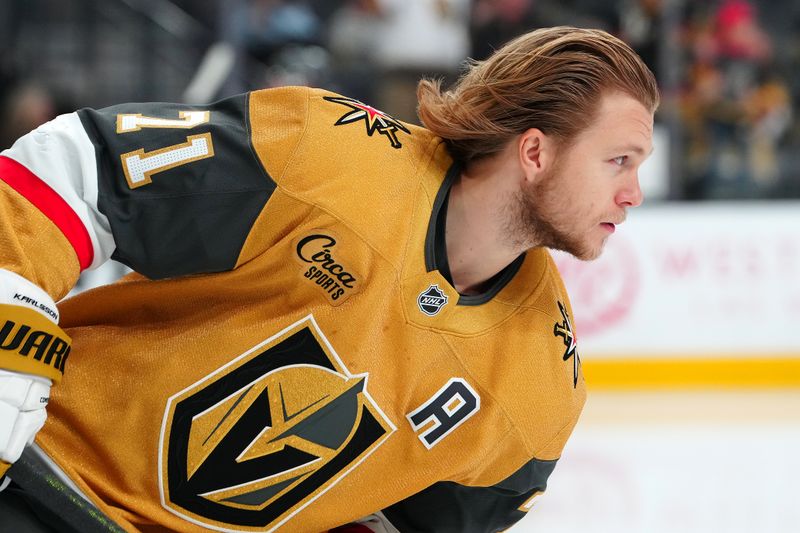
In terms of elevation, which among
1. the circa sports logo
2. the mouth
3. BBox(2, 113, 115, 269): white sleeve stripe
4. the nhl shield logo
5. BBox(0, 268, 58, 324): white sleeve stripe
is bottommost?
BBox(0, 268, 58, 324): white sleeve stripe

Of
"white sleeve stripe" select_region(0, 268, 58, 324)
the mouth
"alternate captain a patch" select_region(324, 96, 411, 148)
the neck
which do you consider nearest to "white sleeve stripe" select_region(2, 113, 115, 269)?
"white sleeve stripe" select_region(0, 268, 58, 324)

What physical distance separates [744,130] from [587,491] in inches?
115

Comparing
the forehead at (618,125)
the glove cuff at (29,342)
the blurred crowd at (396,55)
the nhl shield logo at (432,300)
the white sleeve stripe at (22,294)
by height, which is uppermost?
the blurred crowd at (396,55)

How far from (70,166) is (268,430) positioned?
0.50 m

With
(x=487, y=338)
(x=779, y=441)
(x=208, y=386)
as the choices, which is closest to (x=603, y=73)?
(x=487, y=338)

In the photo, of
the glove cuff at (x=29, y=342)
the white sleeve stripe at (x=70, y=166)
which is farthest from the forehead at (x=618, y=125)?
the glove cuff at (x=29, y=342)

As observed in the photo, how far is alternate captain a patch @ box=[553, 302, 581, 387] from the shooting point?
1676 mm

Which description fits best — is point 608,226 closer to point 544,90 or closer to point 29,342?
point 544,90

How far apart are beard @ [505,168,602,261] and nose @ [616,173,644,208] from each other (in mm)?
65

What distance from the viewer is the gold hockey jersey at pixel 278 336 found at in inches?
57.7

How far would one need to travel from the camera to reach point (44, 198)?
1347mm

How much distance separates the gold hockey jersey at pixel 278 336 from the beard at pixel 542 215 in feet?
0.37

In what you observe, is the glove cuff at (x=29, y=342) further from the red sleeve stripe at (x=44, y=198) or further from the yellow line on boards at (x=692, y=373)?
the yellow line on boards at (x=692, y=373)

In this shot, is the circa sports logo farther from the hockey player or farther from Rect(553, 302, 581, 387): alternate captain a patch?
Rect(553, 302, 581, 387): alternate captain a patch
